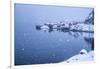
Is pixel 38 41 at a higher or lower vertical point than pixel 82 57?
higher

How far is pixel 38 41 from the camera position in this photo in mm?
1934

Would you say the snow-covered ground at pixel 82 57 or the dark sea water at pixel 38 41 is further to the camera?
the snow-covered ground at pixel 82 57

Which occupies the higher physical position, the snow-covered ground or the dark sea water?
the dark sea water

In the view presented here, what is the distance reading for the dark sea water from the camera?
186cm

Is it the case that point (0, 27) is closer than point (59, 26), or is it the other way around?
point (0, 27)

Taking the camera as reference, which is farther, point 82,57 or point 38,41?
point 82,57

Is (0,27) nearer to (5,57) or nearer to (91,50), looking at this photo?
(5,57)

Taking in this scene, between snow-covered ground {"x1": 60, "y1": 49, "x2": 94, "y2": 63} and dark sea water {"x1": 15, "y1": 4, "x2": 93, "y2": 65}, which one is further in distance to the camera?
snow-covered ground {"x1": 60, "y1": 49, "x2": 94, "y2": 63}

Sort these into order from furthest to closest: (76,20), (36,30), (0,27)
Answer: (76,20), (36,30), (0,27)

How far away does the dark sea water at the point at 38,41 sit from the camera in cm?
186

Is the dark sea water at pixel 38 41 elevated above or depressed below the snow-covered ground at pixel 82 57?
above

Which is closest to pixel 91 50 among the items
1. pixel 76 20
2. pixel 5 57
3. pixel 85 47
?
pixel 85 47

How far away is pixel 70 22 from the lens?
2.04 meters

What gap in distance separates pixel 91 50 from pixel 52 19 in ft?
1.89
